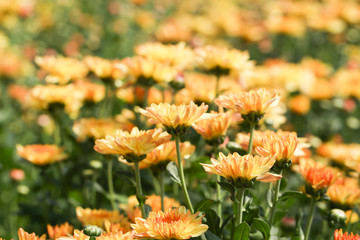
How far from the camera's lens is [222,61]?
2.16 metres

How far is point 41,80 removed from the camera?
3.47 metres

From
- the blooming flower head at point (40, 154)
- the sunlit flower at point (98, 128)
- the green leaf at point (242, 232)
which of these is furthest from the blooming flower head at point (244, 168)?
the blooming flower head at point (40, 154)

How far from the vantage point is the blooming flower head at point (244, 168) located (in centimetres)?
128

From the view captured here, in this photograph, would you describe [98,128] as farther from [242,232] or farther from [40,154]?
[242,232]

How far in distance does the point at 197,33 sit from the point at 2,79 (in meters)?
2.20

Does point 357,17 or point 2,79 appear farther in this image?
point 357,17

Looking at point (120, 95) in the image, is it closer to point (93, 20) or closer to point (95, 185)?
point (95, 185)

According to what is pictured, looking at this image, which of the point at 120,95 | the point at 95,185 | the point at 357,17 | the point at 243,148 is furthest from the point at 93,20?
the point at 243,148

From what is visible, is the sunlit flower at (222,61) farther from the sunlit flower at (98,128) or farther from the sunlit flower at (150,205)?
the sunlit flower at (150,205)

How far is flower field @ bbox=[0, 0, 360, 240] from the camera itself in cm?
142

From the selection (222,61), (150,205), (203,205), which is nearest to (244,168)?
(203,205)

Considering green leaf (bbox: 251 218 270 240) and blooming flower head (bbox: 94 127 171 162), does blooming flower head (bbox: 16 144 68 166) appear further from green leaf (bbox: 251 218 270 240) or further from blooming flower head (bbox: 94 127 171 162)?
green leaf (bbox: 251 218 270 240)

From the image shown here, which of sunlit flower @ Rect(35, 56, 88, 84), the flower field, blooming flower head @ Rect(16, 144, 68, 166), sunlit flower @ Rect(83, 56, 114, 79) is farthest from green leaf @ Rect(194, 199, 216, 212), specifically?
sunlit flower @ Rect(35, 56, 88, 84)

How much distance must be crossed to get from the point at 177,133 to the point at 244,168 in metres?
0.24
